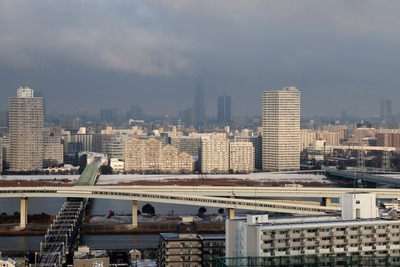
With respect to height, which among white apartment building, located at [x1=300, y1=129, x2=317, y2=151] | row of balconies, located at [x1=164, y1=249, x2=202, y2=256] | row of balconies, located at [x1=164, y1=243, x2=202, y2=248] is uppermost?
white apartment building, located at [x1=300, y1=129, x2=317, y2=151]

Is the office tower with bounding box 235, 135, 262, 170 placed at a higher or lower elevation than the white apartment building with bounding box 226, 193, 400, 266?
higher

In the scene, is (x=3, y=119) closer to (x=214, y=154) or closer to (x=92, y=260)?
(x=214, y=154)

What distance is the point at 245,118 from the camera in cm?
6081

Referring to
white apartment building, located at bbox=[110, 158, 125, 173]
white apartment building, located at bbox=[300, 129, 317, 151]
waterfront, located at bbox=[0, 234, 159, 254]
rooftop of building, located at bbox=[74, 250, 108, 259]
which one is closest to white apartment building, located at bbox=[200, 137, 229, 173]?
white apartment building, located at bbox=[110, 158, 125, 173]

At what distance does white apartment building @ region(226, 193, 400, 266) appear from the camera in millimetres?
7039

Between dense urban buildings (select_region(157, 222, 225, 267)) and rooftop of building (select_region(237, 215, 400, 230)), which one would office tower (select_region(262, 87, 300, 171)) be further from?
rooftop of building (select_region(237, 215, 400, 230))

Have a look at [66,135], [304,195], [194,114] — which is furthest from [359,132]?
[304,195]

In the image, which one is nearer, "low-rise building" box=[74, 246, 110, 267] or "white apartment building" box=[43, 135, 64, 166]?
"low-rise building" box=[74, 246, 110, 267]

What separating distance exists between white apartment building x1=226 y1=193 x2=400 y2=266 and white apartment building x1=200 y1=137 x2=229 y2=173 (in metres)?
21.1

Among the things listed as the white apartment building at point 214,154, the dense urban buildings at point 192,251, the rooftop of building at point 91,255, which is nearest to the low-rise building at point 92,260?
the rooftop of building at point 91,255

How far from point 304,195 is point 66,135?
25.3 meters

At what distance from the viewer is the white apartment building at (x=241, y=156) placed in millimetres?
28906

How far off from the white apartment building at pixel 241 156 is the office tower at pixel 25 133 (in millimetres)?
6118

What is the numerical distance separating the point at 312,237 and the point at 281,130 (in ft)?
73.5
